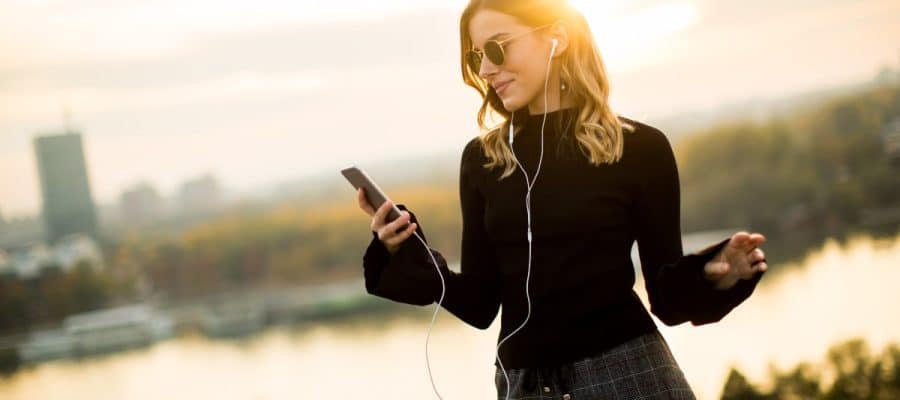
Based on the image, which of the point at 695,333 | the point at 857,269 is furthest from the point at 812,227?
the point at 695,333

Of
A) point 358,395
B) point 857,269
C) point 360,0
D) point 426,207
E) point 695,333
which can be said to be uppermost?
point 360,0

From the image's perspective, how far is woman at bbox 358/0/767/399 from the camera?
1293 mm

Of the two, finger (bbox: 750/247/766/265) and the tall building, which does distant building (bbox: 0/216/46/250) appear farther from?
finger (bbox: 750/247/766/265)

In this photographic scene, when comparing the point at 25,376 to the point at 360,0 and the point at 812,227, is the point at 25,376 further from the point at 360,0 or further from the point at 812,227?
the point at 812,227

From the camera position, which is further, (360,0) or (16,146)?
(360,0)

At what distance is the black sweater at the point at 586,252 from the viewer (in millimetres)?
1295

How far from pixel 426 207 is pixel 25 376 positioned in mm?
4756

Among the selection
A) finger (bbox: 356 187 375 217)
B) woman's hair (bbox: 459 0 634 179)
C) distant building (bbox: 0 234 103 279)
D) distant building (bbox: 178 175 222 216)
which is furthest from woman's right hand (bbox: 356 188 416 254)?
distant building (bbox: 178 175 222 216)

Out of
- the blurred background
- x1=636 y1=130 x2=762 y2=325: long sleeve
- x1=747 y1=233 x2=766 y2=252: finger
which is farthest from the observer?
the blurred background

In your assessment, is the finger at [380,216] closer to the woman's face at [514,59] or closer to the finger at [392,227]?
the finger at [392,227]

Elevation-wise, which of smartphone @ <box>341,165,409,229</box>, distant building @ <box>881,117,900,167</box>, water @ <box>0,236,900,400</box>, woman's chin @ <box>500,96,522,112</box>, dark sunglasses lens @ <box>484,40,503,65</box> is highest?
dark sunglasses lens @ <box>484,40,503,65</box>

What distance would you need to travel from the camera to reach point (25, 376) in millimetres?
10523

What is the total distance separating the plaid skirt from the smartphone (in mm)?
274

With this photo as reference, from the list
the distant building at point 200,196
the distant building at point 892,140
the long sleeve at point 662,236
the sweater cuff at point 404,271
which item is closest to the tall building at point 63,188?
the distant building at point 200,196
